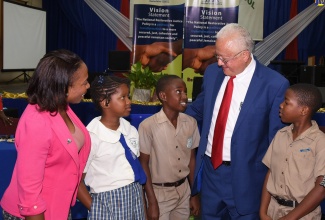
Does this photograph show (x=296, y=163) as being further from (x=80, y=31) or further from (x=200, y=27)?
(x=80, y=31)

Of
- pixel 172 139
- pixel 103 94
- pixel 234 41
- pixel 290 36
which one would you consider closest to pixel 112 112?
pixel 103 94

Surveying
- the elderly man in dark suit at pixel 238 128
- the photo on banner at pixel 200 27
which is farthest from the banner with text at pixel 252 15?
the elderly man in dark suit at pixel 238 128

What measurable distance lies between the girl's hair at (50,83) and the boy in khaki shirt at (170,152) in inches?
44.2

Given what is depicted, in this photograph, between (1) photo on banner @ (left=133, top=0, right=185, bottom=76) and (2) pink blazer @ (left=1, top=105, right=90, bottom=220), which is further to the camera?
(1) photo on banner @ (left=133, top=0, right=185, bottom=76)

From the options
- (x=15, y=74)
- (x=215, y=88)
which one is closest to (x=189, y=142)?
(x=215, y=88)

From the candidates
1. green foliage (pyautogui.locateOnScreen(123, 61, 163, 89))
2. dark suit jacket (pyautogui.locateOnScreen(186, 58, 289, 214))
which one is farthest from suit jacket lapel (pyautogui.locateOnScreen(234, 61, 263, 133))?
green foliage (pyautogui.locateOnScreen(123, 61, 163, 89))

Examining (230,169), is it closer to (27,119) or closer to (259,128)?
(259,128)

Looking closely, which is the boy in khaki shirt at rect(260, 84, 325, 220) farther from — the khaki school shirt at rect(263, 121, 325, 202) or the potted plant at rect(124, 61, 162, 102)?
the potted plant at rect(124, 61, 162, 102)

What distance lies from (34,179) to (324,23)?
11447mm

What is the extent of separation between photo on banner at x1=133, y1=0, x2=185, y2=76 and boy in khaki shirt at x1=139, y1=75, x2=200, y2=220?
7349 millimetres

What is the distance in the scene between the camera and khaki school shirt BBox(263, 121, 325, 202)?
2.25 m

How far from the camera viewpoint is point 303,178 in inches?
88.7

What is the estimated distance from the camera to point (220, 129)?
235 cm

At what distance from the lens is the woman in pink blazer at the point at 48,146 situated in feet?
5.14
